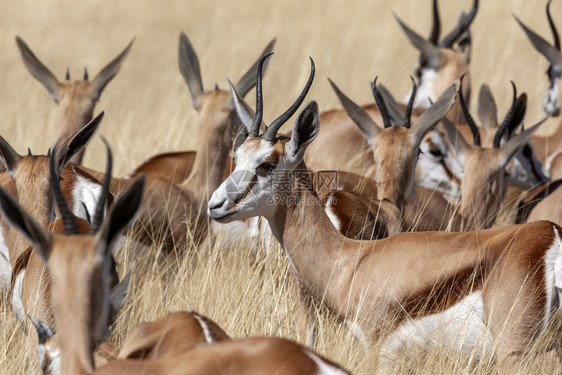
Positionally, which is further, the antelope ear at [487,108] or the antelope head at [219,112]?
the antelope ear at [487,108]

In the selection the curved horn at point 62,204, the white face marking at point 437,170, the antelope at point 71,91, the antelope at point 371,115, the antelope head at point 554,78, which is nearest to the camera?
the curved horn at point 62,204

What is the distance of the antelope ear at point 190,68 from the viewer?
663 centimetres

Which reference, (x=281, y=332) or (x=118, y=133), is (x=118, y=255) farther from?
(x=118, y=133)

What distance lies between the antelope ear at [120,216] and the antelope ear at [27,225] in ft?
0.53

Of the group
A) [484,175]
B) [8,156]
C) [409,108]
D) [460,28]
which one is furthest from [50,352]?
[460,28]

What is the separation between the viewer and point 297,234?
4262 millimetres

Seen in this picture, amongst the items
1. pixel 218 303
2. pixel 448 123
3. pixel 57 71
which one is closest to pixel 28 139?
pixel 57 71

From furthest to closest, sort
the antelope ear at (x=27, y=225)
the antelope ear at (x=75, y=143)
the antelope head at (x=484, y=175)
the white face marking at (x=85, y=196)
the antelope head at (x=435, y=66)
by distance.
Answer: the antelope head at (x=435, y=66) < the antelope head at (x=484, y=175) < the white face marking at (x=85, y=196) < the antelope ear at (x=75, y=143) < the antelope ear at (x=27, y=225)

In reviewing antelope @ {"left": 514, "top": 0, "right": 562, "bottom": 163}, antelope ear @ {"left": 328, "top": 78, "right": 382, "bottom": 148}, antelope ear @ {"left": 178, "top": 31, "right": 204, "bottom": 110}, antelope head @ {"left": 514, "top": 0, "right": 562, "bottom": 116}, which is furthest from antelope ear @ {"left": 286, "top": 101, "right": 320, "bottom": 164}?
antelope head @ {"left": 514, "top": 0, "right": 562, "bottom": 116}

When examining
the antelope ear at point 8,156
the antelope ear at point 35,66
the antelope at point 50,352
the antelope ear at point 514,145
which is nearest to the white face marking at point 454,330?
the antelope at point 50,352

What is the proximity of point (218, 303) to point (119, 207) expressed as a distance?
187 centimetres

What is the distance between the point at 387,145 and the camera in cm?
548

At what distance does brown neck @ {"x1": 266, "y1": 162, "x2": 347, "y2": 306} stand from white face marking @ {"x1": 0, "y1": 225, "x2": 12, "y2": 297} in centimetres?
154

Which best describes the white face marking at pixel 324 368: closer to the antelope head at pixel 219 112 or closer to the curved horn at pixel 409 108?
the curved horn at pixel 409 108
